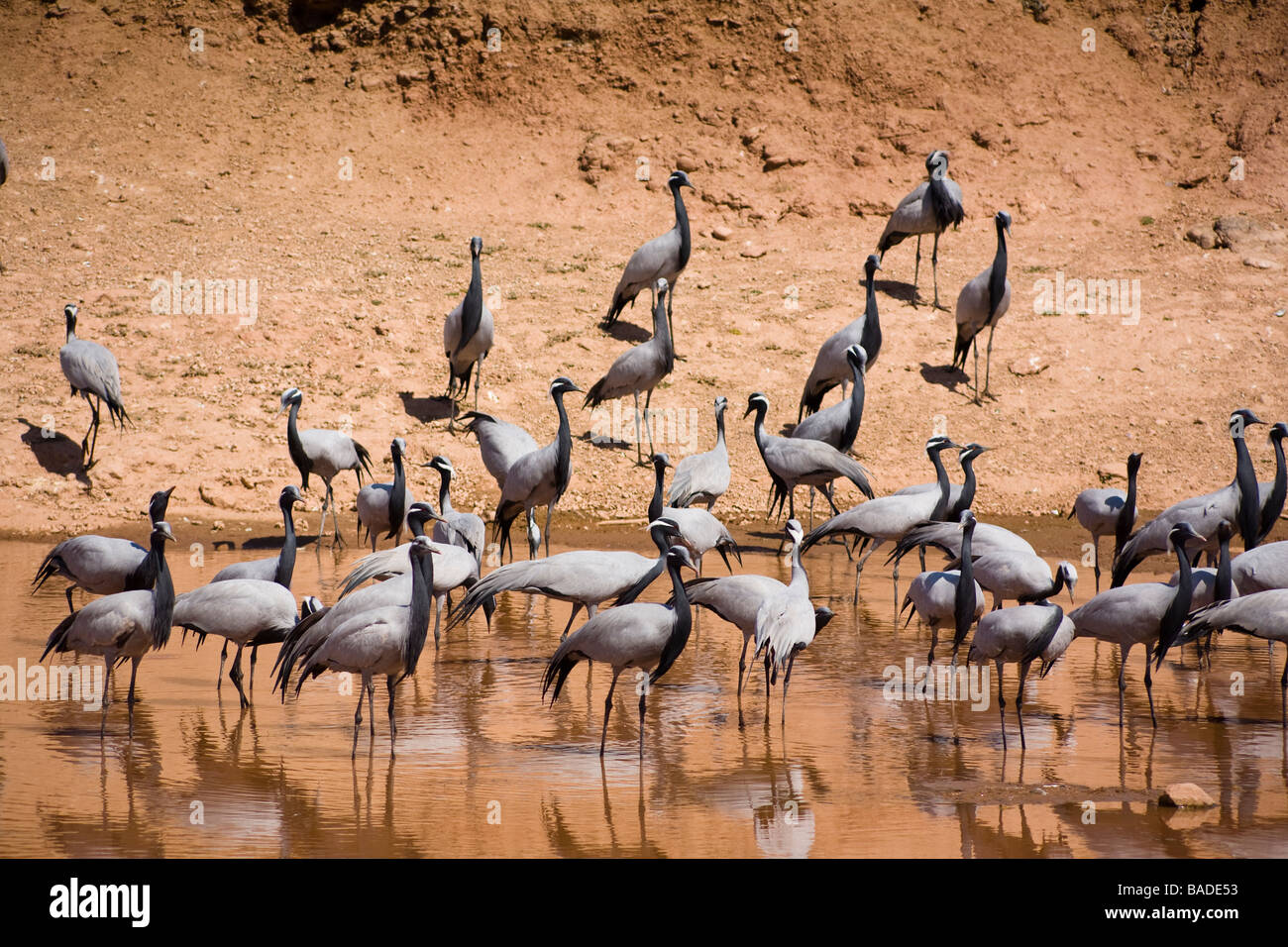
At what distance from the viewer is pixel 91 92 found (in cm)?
2441

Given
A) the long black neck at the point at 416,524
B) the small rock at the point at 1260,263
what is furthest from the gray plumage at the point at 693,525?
the small rock at the point at 1260,263

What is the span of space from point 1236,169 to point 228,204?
653 inches

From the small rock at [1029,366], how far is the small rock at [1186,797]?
1136 cm

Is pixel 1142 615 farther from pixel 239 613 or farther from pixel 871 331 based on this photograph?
pixel 871 331

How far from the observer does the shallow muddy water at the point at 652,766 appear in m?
6.31

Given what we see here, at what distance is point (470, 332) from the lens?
1551cm

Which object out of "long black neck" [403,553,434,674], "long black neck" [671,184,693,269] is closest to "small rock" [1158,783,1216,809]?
"long black neck" [403,553,434,674]

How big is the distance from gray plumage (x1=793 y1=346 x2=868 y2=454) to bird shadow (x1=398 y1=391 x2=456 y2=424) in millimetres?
4423

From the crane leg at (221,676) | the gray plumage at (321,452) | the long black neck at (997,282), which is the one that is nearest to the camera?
the crane leg at (221,676)

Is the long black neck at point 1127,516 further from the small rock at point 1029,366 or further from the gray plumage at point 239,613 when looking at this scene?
the gray plumage at point 239,613

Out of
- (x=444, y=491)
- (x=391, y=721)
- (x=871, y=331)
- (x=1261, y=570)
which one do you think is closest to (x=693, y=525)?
(x=444, y=491)

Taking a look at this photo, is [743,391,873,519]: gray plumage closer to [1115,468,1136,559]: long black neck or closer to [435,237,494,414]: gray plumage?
[1115,468,1136,559]: long black neck

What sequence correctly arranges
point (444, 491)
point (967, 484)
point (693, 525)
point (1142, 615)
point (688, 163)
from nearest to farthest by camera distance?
point (1142, 615), point (693, 525), point (444, 491), point (967, 484), point (688, 163)

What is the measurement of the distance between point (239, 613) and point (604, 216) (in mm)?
15126
